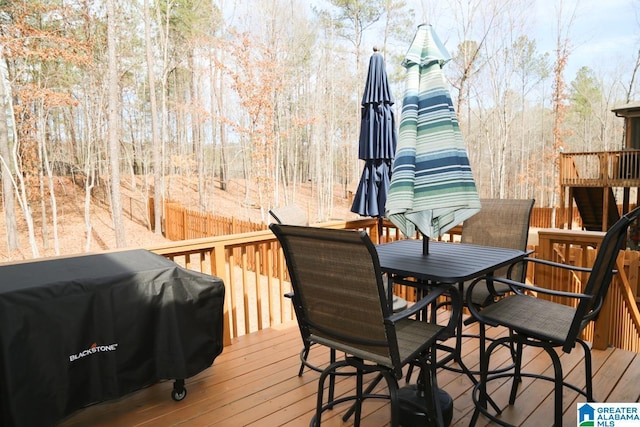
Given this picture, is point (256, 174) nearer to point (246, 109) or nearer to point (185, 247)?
point (246, 109)

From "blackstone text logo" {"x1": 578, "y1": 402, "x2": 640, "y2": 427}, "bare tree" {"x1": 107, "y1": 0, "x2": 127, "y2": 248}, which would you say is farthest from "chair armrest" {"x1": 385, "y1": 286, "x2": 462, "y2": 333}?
"bare tree" {"x1": 107, "y1": 0, "x2": 127, "y2": 248}

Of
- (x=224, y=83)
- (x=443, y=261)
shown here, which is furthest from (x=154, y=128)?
(x=443, y=261)

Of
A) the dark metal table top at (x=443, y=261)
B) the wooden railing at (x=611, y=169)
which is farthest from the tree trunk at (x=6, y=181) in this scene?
the wooden railing at (x=611, y=169)

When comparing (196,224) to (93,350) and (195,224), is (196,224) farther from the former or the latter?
(93,350)

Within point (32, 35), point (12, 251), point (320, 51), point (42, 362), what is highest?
point (320, 51)

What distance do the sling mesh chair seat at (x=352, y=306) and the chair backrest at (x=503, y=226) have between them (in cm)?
127

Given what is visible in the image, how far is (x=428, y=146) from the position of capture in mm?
2316

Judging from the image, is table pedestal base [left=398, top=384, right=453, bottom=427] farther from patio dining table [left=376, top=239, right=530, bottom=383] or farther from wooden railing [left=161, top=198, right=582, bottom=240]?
wooden railing [left=161, top=198, right=582, bottom=240]

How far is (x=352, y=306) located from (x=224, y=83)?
13.7 meters

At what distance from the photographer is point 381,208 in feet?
13.1

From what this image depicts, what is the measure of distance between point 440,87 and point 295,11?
13.1 metres

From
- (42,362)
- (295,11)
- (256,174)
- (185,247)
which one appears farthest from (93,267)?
(295,11)

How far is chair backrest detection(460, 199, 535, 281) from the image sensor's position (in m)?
2.95

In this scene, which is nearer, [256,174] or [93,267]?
[93,267]
